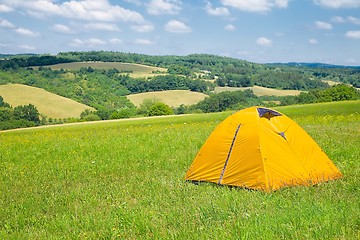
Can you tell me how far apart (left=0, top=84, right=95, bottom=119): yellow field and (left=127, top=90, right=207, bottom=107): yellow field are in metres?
24.3

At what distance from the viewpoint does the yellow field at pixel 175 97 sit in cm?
12473

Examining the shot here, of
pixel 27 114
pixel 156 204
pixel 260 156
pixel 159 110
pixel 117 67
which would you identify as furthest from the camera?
pixel 117 67

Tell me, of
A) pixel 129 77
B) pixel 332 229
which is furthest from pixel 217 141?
pixel 129 77

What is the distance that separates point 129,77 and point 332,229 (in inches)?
6660

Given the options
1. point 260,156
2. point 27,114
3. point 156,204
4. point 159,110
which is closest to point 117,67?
point 27,114

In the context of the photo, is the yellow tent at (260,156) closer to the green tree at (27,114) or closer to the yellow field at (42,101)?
the green tree at (27,114)

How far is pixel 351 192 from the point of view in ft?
24.6

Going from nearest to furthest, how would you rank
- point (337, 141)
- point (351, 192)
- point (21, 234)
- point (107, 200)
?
1. point (21, 234)
2. point (351, 192)
3. point (107, 200)
4. point (337, 141)

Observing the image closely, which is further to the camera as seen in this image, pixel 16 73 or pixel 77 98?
pixel 16 73

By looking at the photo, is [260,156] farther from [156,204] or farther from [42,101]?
[42,101]

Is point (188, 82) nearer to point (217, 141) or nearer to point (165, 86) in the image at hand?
point (165, 86)

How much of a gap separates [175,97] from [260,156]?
124 metres

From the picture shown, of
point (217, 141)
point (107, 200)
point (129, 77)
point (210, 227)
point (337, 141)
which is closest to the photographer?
point (210, 227)

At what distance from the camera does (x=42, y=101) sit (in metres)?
113
